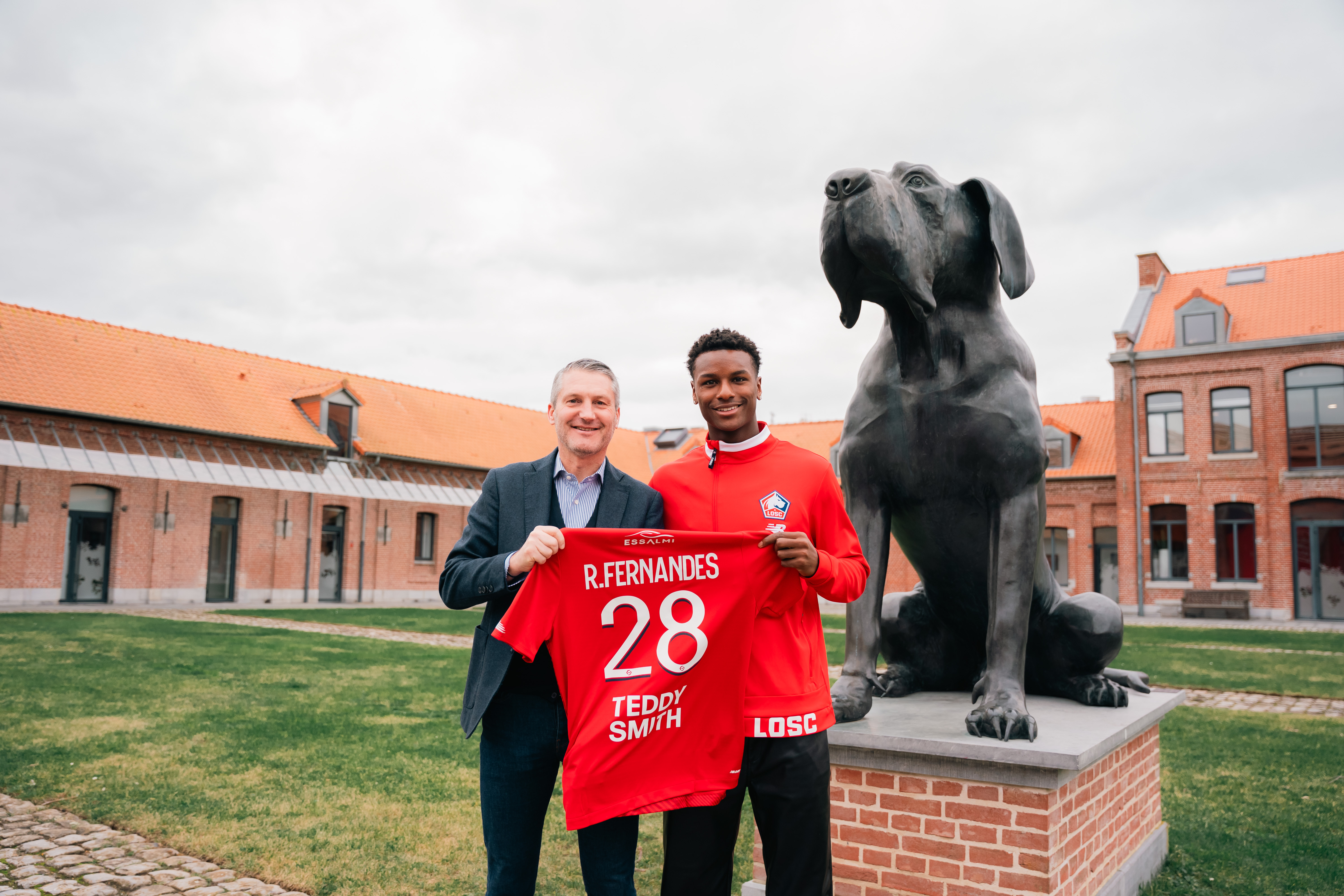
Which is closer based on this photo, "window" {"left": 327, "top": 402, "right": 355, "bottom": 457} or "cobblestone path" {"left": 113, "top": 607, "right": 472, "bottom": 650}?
"cobblestone path" {"left": 113, "top": 607, "right": 472, "bottom": 650}

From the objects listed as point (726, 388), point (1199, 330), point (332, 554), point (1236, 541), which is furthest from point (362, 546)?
point (726, 388)

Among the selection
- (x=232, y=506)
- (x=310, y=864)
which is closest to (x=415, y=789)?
(x=310, y=864)

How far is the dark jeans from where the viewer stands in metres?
2.54

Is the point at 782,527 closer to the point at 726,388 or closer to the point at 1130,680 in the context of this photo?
the point at 726,388

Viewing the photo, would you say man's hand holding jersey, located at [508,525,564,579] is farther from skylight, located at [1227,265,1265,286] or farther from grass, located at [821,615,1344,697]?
skylight, located at [1227,265,1265,286]

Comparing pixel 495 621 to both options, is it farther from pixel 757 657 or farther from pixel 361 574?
pixel 361 574

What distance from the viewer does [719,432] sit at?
260cm

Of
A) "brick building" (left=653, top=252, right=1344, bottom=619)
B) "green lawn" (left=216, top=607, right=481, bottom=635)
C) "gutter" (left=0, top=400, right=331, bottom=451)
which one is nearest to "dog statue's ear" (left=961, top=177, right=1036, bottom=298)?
"green lawn" (left=216, top=607, right=481, bottom=635)

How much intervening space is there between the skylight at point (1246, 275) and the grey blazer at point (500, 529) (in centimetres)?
3041

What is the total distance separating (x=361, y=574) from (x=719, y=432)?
91.6 ft

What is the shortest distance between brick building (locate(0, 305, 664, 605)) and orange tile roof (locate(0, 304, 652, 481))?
6 cm

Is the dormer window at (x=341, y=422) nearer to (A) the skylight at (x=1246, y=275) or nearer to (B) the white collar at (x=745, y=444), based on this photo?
(B) the white collar at (x=745, y=444)

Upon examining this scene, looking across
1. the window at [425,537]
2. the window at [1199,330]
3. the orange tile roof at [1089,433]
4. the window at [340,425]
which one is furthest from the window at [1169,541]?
the window at [340,425]

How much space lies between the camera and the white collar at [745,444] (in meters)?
2.62
